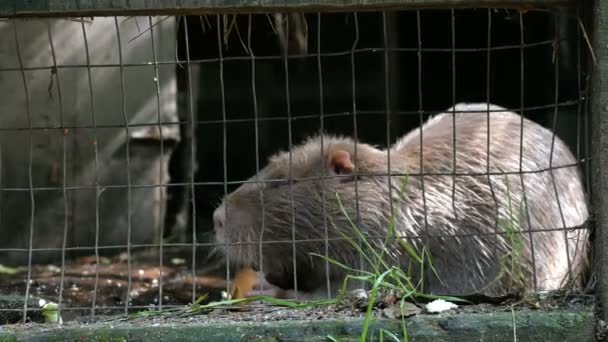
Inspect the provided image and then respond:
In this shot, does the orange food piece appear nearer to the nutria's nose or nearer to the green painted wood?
the nutria's nose

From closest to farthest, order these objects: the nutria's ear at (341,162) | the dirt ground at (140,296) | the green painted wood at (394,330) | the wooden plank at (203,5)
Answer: the green painted wood at (394,330) → the wooden plank at (203,5) → the dirt ground at (140,296) → the nutria's ear at (341,162)

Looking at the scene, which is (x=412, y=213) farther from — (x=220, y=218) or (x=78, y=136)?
(x=78, y=136)

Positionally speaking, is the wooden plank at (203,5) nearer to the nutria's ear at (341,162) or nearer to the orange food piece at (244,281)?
the nutria's ear at (341,162)

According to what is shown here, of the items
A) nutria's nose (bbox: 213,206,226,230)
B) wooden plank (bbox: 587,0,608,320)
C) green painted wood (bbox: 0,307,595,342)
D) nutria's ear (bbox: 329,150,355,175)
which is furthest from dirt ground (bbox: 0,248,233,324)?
wooden plank (bbox: 587,0,608,320)

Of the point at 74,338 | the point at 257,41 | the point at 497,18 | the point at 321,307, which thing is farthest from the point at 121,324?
the point at 497,18

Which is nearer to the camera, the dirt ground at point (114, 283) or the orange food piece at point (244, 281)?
the dirt ground at point (114, 283)

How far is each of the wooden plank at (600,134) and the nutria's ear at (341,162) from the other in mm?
2154

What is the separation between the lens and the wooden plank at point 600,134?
3549 mm

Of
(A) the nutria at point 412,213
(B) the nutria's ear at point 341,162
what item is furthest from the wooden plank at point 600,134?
(B) the nutria's ear at point 341,162

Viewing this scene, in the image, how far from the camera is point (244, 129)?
10336 mm

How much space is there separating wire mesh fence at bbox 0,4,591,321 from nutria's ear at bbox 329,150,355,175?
1 centimetres

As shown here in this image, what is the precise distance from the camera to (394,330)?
11.5 feet

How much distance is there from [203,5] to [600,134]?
1.43 metres

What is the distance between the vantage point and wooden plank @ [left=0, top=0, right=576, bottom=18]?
3.60 m
